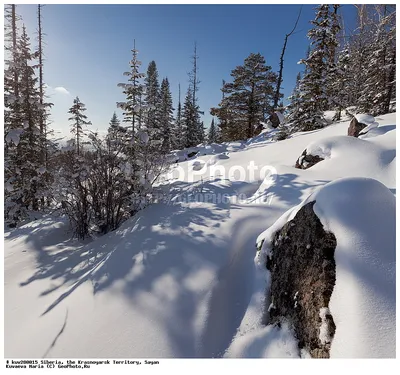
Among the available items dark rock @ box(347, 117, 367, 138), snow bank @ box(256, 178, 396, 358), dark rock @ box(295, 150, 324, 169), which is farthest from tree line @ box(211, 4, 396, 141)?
snow bank @ box(256, 178, 396, 358)

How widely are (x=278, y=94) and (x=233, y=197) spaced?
1904cm

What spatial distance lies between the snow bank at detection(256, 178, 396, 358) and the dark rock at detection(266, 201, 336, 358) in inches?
3.8

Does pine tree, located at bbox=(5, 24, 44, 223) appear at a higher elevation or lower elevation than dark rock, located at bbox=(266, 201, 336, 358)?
higher

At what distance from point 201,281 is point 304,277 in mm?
1475

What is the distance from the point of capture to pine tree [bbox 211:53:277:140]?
19.1 metres

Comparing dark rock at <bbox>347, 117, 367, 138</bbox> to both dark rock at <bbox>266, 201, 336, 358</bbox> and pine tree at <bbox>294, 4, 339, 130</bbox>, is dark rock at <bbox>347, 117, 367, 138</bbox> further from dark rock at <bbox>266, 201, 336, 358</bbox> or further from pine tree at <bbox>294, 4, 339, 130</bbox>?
Answer: dark rock at <bbox>266, 201, 336, 358</bbox>

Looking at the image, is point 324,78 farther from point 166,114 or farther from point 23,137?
point 166,114

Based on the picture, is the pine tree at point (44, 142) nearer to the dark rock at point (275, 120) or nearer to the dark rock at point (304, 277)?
the dark rock at point (304, 277)

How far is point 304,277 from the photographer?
2617mm

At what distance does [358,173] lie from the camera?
532 centimetres

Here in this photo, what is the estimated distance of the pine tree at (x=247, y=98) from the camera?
19.1 m

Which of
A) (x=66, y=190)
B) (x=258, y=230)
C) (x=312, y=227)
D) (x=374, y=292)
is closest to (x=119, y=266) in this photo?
(x=258, y=230)

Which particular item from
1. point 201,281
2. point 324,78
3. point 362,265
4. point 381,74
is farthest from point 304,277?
point 381,74

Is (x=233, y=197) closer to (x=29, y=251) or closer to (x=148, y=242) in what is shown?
(x=148, y=242)
